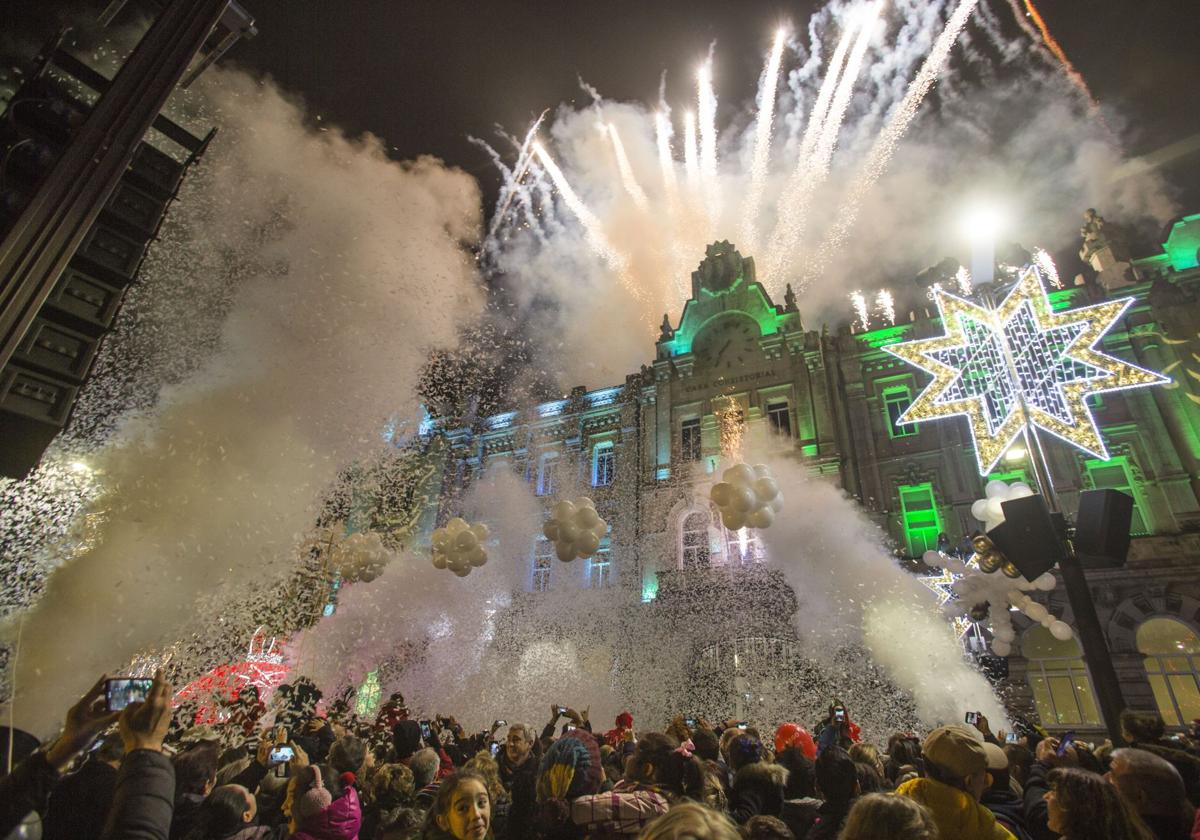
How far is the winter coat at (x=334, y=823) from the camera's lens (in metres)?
4.10

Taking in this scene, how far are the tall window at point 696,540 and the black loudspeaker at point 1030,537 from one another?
15.2 meters

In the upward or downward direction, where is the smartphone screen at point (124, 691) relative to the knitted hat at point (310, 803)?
upward

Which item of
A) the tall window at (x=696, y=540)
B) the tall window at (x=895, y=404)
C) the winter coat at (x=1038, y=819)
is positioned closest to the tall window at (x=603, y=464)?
Answer: the tall window at (x=696, y=540)

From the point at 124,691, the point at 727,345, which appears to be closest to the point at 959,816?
the point at 124,691

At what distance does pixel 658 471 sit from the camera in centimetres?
2500

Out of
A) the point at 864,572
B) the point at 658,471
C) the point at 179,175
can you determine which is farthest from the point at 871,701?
the point at 179,175

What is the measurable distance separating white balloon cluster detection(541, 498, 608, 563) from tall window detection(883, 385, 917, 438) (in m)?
13.4

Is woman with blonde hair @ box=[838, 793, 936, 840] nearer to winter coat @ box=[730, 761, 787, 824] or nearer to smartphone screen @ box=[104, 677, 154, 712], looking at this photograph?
winter coat @ box=[730, 761, 787, 824]

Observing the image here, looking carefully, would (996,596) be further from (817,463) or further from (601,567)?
(601,567)

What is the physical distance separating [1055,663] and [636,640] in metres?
12.8

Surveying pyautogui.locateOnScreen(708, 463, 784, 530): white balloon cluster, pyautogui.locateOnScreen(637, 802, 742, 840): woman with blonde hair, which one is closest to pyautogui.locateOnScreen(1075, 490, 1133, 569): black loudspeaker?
pyautogui.locateOnScreen(637, 802, 742, 840): woman with blonde hair

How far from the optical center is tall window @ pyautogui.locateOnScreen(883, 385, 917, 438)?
2269 centimetres

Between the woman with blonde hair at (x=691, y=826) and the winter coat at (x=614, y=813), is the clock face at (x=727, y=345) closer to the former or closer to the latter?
the winter coat at (x=614, y=813)

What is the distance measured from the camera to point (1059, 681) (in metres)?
17.4
